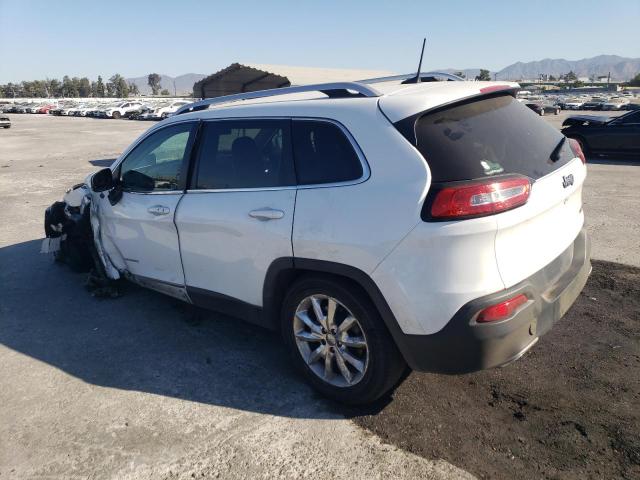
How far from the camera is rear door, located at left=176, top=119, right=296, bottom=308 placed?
3156 mm

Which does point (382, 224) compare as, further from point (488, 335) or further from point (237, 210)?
point (237, 210)

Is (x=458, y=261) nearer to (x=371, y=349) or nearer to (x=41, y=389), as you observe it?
(x=371, y=349)

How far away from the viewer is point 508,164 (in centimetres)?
271

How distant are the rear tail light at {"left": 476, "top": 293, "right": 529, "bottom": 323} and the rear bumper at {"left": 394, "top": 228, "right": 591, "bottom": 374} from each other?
2 cm

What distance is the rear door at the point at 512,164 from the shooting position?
2.57 m

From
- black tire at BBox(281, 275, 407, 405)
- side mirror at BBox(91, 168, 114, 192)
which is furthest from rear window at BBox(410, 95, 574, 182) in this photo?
side mirror at BBox(91, 168, 114, 192)

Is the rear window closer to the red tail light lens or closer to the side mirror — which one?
the red tail light lens

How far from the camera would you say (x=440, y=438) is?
2.80 metres

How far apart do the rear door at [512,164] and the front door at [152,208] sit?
6.53 feet

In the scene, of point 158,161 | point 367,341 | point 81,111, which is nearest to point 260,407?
point 367,341

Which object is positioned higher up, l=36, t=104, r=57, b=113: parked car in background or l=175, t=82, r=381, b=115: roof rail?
l=36, t=104, r=57, b=113: parked car in background

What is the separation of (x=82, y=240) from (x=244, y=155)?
2740mm

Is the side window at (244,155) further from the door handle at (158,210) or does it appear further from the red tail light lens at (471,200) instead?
the red tail light lens at (471,200)

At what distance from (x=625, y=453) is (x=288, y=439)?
69.0 inches
